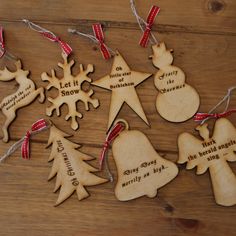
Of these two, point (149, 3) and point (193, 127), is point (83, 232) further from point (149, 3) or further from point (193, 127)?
point (149, 3)

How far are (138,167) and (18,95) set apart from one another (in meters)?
0.28

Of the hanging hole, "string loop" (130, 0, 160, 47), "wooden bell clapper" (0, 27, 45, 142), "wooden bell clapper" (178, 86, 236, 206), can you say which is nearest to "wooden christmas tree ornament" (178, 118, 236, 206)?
"wooden bell clapper" (178, 86, 236, 206)

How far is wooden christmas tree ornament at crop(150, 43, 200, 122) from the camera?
0.74 m

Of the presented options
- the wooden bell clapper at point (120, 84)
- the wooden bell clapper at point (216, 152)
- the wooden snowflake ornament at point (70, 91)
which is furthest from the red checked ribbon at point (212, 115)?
the wooden snowflake ornament at point (70, 91)

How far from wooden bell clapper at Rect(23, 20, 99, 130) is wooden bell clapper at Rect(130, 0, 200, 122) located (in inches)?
5.1

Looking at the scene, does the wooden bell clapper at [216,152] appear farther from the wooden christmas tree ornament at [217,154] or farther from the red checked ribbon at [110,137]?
the red checked ribbon at [110,137]

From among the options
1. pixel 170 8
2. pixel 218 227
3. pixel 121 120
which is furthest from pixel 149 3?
pixel 218 227

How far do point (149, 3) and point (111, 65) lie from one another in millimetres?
154

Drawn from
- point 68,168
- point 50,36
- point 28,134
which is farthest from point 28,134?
point 50,36

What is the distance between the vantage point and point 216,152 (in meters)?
0.72

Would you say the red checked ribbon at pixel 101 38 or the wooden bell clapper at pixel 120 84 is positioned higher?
the red checked ribbon at pixel 101 38

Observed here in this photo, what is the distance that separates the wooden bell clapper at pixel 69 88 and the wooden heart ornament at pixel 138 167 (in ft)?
0.32

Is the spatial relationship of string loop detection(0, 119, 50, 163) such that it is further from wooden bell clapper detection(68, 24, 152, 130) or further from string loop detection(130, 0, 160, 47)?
string loop detection(130, 0, 160, 47)

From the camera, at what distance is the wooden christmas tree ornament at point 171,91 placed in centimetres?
74
